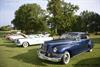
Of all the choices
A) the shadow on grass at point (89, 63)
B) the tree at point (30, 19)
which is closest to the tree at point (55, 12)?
the tree at point (30, 19)

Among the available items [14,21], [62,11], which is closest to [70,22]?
[62,11]

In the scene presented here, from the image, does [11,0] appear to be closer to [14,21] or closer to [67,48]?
[14,21]

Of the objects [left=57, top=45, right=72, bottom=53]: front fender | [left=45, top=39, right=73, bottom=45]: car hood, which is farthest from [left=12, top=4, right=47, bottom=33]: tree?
[left=57, top=45, right=72, bottom=53]: front fender

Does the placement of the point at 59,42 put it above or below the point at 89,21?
below

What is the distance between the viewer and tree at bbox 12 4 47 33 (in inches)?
209

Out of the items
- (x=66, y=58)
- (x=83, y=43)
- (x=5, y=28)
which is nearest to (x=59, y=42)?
(x=66, y=58)

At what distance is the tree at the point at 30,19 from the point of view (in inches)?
209

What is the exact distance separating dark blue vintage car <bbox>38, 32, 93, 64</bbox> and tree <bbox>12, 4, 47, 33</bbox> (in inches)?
34.5

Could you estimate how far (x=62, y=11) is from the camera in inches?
201

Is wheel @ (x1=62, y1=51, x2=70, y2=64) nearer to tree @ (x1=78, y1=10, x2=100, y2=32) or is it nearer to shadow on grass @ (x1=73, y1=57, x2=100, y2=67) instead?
shadow on grass @ (x1=73, y1=57, x2=100, y2=67)

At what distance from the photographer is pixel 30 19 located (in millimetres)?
5363

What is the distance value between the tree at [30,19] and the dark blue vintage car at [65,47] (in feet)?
2.88

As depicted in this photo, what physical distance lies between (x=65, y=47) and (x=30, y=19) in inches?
61.4

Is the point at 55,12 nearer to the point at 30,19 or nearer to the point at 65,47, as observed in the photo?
the point at 30,19
